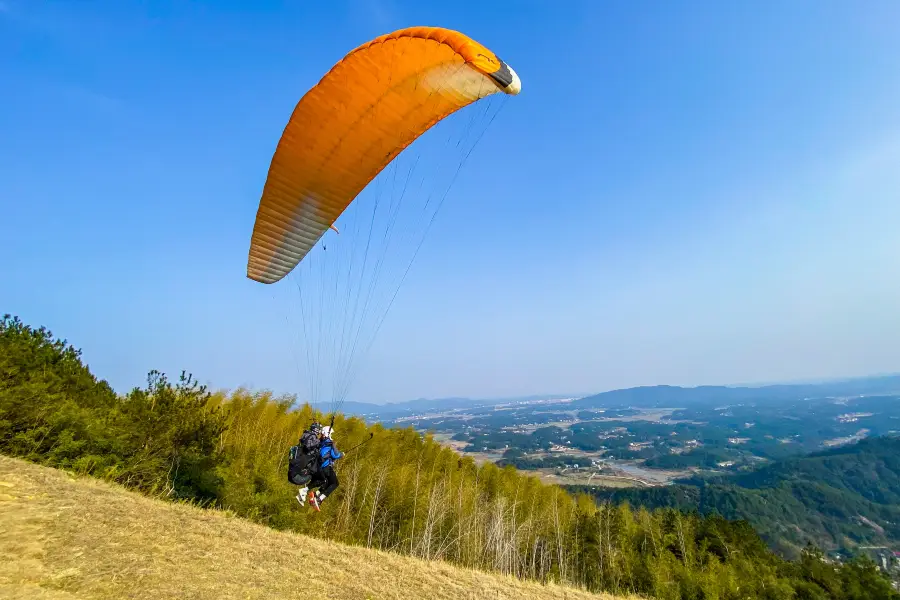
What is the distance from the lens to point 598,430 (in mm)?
177125

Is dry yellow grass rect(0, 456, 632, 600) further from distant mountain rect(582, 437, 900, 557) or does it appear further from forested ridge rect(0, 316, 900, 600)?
distant mountain rect(582, 437, 900, 557)

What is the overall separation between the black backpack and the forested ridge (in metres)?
5.79

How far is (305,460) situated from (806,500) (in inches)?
3655

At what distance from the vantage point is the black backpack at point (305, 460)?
6855 millimetres

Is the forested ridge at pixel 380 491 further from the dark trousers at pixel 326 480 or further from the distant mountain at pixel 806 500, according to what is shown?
the distant mountain at pixel 806 500

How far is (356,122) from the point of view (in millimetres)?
6914

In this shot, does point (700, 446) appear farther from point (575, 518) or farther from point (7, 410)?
point (7, 410)

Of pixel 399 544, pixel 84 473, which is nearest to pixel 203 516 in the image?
pixel 84 473

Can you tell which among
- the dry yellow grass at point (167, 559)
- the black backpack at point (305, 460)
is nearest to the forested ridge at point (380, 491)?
the dry yellow grass at point (167, 559)

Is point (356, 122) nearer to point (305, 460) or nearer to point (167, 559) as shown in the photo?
point (305, 460)

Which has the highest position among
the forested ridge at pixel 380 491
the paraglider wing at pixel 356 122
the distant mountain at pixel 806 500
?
the paraglider wing at pixel 356 122

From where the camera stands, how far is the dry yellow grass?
459 cm

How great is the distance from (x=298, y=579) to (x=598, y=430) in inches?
7427

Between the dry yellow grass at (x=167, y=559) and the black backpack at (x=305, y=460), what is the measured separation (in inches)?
46.6
